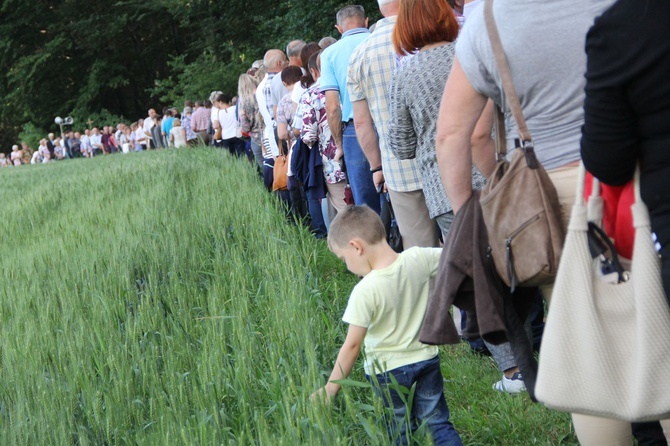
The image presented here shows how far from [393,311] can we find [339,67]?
3417 millimetres

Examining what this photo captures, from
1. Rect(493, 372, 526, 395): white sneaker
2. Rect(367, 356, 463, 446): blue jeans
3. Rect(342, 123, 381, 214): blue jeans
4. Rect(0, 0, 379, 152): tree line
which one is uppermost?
Rect(0, 0, 379, 152): tree line

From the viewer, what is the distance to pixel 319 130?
295 inches

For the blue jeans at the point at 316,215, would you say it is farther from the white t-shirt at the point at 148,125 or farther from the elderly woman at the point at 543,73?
the white t-shirt at the point at 148,125

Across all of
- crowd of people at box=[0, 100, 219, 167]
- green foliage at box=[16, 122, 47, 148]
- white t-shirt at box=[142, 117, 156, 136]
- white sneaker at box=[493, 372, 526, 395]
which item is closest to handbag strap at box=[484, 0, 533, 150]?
white sneaker at box=[493, 372, 526, 395]

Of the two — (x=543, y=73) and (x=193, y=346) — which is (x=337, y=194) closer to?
(x=193, y=346)

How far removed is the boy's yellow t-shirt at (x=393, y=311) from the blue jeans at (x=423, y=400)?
30 millimetres

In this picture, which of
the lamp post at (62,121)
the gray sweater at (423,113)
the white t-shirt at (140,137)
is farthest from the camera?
the lamp post at (62,121)

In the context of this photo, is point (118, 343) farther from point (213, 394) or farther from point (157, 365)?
point (213, 394)

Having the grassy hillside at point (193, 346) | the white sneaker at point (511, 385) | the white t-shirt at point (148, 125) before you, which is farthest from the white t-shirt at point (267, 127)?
the white t-shirt at point (148, 125)

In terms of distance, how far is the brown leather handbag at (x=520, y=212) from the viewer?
8.04 feet

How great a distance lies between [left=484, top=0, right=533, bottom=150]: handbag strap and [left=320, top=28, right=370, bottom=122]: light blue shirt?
12.8 feet

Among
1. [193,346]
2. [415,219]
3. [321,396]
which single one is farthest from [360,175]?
[321,396]

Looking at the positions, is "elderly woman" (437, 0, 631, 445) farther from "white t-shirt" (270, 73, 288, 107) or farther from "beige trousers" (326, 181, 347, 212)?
"white t-shirt" (270, 73, 288, 107)

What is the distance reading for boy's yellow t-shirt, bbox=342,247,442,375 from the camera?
10.9 ft
